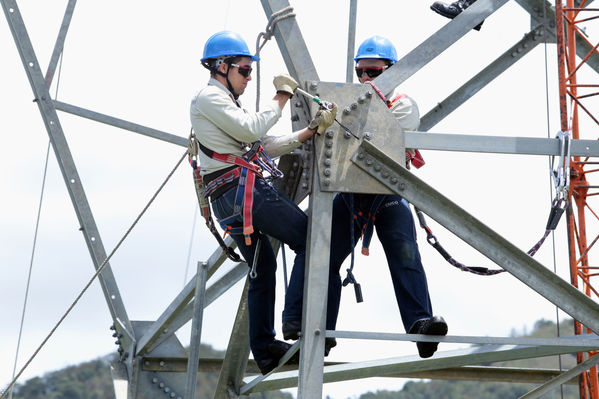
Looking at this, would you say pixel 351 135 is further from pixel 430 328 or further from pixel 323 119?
pixel 430 328

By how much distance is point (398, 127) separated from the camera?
645cm

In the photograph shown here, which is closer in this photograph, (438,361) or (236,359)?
(438,361)

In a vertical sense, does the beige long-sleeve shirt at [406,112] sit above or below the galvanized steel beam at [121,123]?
below

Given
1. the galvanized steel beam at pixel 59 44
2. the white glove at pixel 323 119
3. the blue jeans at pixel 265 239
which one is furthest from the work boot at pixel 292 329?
the galvanized steel beam at pixel 59 44

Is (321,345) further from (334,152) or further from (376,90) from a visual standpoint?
(376,90)

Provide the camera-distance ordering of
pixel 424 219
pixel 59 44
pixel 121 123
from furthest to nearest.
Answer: pixel 59 44 < pixel 121 123 < pixel 424 219

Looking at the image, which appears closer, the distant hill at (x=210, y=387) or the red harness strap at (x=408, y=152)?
the red harness strap at (x=408, y=152)

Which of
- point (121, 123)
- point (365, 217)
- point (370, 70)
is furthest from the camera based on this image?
point (121, 123)

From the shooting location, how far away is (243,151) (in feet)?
21.0

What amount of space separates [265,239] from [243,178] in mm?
600

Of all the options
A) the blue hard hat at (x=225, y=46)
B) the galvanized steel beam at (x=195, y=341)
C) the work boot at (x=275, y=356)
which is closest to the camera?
the blue hard hat at (x=225, y=46)

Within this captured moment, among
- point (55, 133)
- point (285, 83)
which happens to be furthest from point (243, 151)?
point (55, 133)

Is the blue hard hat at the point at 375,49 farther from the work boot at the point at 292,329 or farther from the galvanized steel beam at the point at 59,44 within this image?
the galvanized steel beam at the point at 59,44

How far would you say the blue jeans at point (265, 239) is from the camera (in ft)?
20.8
